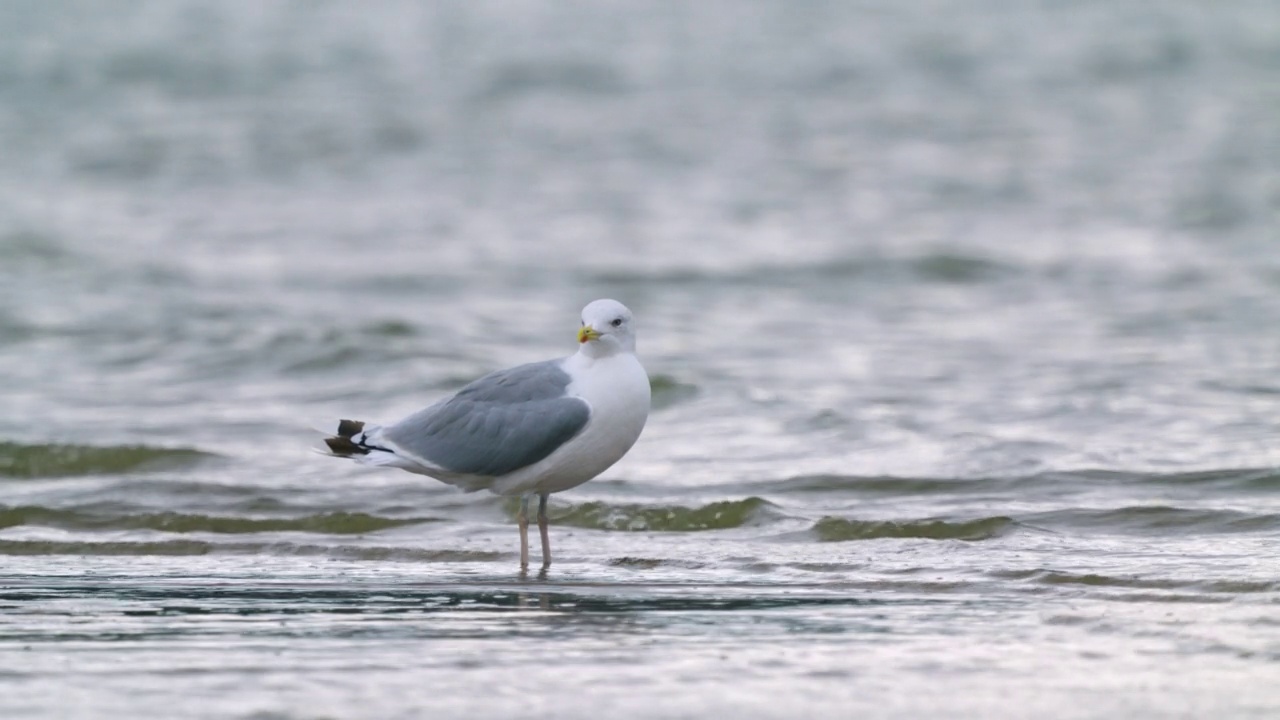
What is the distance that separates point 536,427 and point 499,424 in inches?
7.4

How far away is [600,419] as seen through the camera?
20.5ft

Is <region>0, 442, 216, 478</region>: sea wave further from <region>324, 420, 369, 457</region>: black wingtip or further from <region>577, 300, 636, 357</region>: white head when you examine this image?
<region>577, 300, 636, 357</region>: white head

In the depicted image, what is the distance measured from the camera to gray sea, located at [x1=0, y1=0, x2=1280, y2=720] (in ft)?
15.6

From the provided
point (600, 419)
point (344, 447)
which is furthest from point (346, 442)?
point (600, 419)

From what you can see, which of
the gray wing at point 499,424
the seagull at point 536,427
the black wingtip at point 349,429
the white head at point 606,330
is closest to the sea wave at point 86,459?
the black wingtip at point 349,429

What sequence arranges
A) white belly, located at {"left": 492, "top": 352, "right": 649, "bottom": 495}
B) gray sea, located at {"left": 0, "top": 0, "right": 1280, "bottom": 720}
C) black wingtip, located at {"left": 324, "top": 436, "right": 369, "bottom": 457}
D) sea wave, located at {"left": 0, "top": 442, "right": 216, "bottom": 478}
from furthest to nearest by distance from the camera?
sea wave, located at {"left": 0, "top": 442, "right": 216, "bottom": 478} → black wingtip, located at {"left": 324, "top": 436, "right": 369, "bottom": 457} → white belly, located at {"left": 492, "top": 352, "right": 649, "bottom": 495} → gray sea, located at {"left": 0, "top": 0, "right": 1280, "bottom": 720}

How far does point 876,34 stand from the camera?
1109 inches

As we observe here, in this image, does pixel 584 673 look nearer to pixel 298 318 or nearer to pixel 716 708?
pixel 716 708

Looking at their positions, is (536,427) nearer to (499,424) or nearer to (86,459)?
(499,424)

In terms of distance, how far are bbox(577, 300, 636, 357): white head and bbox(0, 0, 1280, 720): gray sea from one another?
0.83m

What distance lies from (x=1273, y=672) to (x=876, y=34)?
24.6m

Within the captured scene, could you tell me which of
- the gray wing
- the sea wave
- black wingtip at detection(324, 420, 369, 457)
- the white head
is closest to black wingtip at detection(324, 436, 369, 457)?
black wingtip at detection(324, 420, 369, 457)

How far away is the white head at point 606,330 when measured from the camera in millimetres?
6320

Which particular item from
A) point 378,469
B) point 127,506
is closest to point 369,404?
point 378,469
